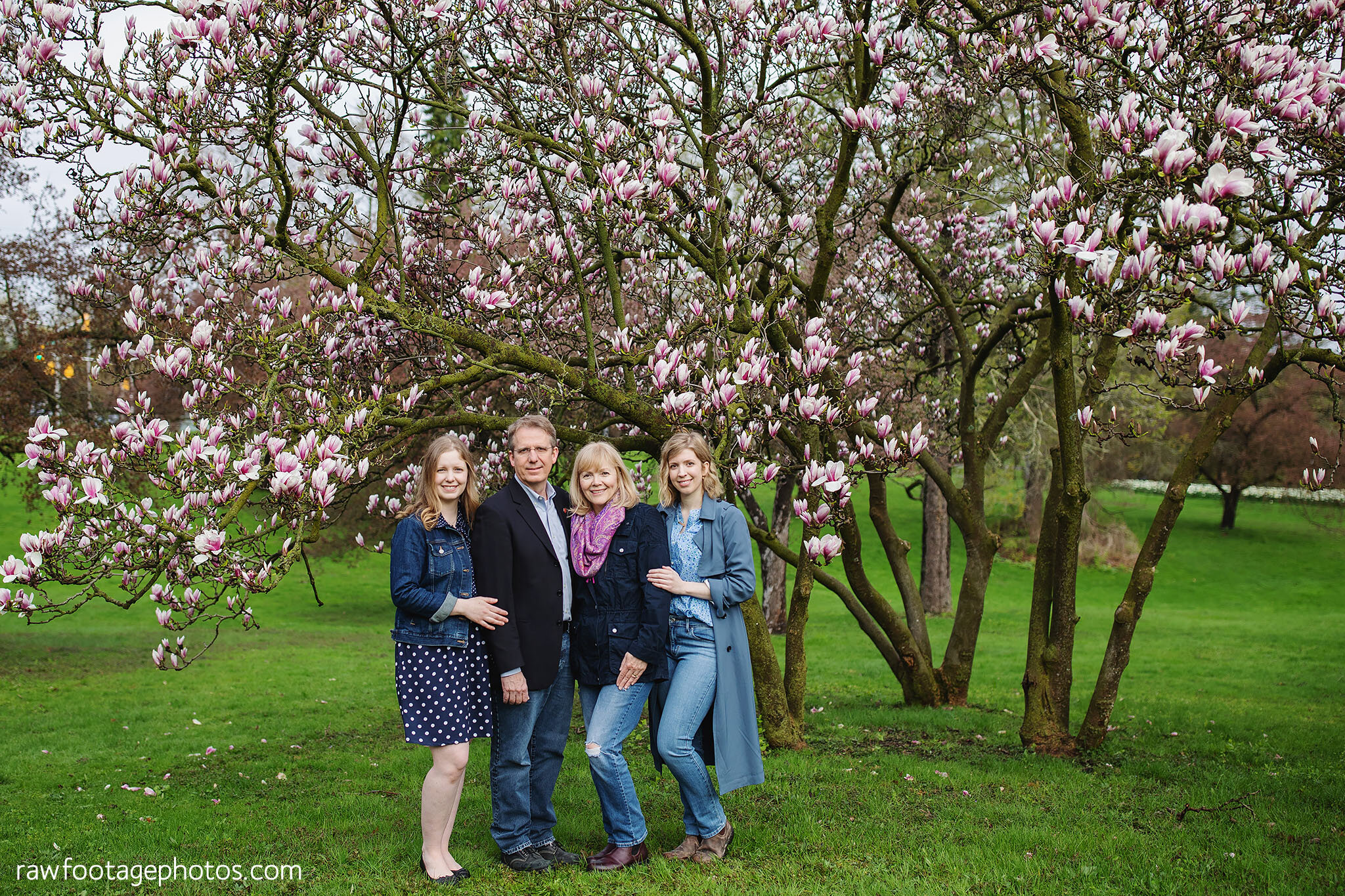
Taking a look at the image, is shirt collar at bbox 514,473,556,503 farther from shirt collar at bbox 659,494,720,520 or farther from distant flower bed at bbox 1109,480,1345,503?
distant flower bed at bbox 1109,480,1345,503

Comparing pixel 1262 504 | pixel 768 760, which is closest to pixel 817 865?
pixel 768 760

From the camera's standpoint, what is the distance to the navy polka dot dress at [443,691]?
13.3 ft

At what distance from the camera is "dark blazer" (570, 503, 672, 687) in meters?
4.22

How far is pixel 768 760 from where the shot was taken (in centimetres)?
638

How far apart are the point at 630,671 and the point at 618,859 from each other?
0.92 meters

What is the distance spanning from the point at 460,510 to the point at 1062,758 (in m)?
4.61

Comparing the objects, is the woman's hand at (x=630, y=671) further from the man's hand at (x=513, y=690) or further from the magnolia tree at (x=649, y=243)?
the magnolia tree at (x=649, y=243)

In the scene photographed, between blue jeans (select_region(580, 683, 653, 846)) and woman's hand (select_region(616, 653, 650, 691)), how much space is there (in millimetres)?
60

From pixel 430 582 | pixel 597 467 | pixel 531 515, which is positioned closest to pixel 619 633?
pixel 531 515

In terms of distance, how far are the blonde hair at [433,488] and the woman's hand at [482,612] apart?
39cm

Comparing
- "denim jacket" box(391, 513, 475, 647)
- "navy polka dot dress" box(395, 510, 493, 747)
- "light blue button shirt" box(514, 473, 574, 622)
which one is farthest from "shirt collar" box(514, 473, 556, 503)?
"navy polka dot dress" box(395, 510, 493, 747)

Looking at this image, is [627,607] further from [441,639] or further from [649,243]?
[649,243]

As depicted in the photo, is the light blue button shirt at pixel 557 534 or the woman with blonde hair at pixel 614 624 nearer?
the woman with blonde hair at pixel 614 624

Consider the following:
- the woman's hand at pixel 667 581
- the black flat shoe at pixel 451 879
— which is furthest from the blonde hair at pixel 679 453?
the black flat shoe at pixel 451 879
